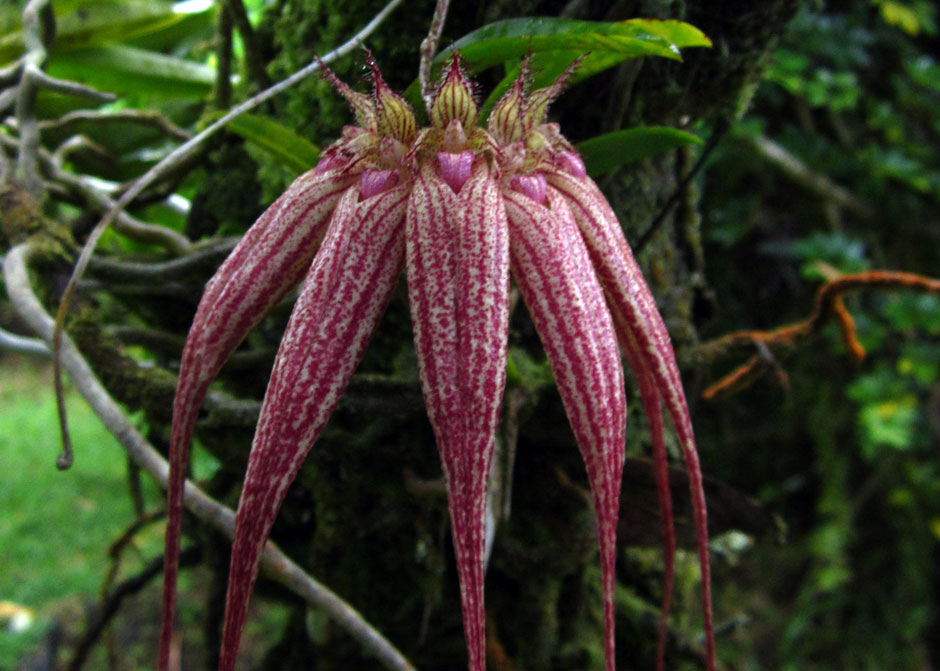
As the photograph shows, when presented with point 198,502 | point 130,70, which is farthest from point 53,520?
point 198,502

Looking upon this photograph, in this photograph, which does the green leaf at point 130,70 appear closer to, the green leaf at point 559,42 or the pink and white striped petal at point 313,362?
the green leaf at point 559,42

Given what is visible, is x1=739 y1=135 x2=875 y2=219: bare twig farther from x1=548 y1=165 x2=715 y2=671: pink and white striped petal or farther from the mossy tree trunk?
x1=548 y1=165 x2=715 y2=671: pink and white striped petal

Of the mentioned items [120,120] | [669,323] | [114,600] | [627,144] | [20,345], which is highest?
[627,144]

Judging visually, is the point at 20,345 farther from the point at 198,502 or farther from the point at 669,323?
the point at 669,323

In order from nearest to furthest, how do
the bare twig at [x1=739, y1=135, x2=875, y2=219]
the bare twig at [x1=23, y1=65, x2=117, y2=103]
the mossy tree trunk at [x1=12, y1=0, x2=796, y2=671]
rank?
the mossy tree trunk at [x1=12, y1=0, x2=796, y2=671] < the bare twig at [x1=23, y1=65, x2=117, y2=103] < the bare twig at [x1=739, y1=135, x2=875, y2=219]

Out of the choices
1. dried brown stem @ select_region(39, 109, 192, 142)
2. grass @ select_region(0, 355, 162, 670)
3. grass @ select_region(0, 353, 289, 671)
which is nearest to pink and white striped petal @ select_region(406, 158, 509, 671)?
→ dried brown stem @ select_region(39, 109, 192, 142)

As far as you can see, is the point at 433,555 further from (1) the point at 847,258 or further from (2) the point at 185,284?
(1) the point at 847,258
